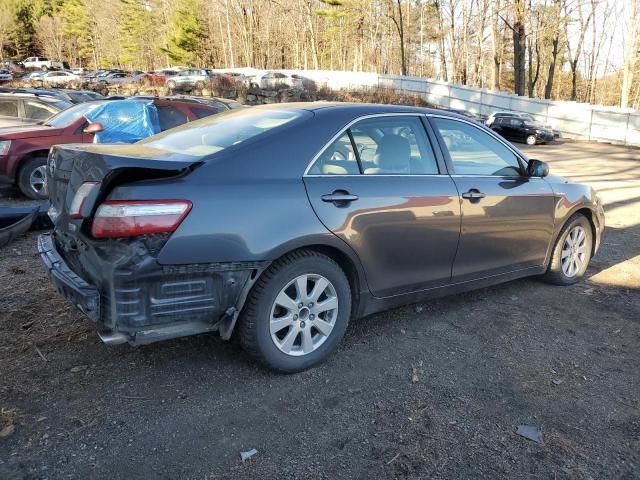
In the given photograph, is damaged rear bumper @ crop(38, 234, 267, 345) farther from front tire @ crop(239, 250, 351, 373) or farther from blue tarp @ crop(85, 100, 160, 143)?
blue tarp @ crop(85, 100, 160, 143)

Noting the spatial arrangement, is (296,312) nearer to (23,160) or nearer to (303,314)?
(303,314)

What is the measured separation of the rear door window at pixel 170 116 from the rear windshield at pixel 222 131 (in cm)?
519

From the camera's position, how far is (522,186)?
4355mm

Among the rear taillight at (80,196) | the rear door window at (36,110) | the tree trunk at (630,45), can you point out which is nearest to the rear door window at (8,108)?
the rear door window at (36,110)

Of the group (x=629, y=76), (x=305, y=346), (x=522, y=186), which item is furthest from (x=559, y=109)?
(x=305, y=346)

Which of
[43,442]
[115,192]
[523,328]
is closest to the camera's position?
[43,442]

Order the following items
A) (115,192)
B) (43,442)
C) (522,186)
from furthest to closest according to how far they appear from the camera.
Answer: (522,186) < (115,192) < (43,442)

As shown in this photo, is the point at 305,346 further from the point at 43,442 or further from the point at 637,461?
the point at 637,461

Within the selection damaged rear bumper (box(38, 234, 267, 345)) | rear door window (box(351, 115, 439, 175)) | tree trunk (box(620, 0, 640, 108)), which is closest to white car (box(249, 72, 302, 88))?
tree trunk (box(620, 0, 640, 108))

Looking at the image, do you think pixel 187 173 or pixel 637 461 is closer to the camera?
pixel 637 461

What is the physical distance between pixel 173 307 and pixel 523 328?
2.65m

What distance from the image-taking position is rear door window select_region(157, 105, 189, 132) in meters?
8.82

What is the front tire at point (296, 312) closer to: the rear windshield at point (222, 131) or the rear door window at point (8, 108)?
the rear windshield at point (222, 131)

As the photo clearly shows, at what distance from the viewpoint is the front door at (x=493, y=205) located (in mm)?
3939
